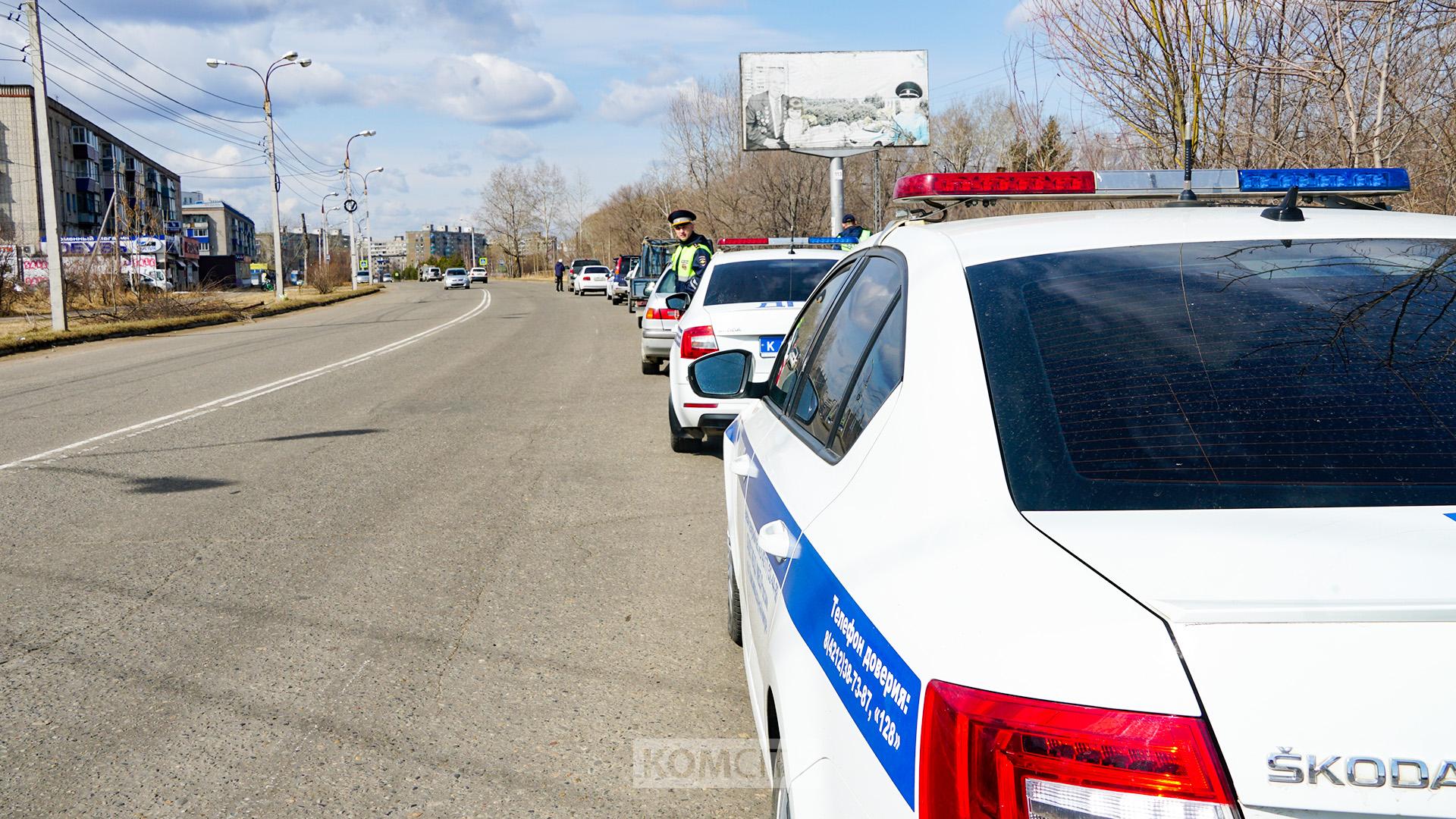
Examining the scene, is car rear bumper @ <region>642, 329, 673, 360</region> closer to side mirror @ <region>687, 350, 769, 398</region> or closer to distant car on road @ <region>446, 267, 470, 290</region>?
side mirror @ <region>687, 350, 769, 398</region>

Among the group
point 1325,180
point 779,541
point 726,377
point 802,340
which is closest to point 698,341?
point 726,377

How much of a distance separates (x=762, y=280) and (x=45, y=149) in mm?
20392

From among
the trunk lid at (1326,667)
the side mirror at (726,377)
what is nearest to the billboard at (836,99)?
the side mirror at (726,377)

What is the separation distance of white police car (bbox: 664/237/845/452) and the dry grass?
1699 centimetres

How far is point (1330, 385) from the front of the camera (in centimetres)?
191

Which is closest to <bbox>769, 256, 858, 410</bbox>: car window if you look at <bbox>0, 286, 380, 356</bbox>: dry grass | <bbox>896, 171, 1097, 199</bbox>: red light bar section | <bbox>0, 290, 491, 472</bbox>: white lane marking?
<bbox>896, 171, 1097, 199</bbox>: red light bar section

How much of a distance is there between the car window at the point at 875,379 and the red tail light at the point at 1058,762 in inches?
34.5

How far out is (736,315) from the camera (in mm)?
8609

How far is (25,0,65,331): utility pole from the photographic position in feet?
76.1

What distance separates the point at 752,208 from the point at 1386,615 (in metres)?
44.2

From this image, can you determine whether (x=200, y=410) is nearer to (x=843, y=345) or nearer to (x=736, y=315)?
(x=736, y=315)

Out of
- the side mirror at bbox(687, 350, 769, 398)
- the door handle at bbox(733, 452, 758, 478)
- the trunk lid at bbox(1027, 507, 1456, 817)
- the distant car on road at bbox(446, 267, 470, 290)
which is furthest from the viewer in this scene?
the distant car on road at bbox(446, 267, 470, 290)

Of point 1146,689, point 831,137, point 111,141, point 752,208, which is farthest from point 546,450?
point 111,141
